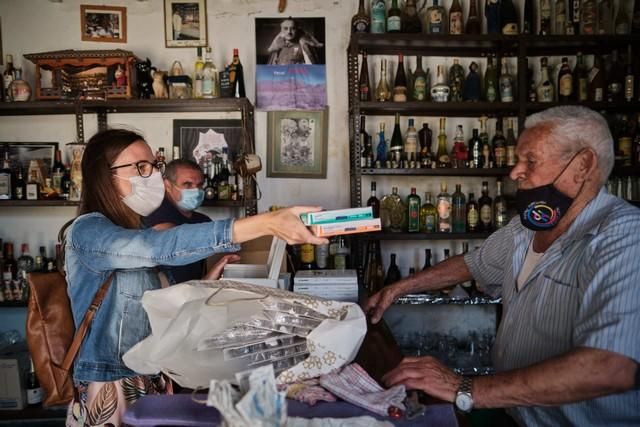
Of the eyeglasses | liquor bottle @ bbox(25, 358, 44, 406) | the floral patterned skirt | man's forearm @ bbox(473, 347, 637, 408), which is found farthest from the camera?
liquor bottle @ bbox(25, 358, 44, 406)

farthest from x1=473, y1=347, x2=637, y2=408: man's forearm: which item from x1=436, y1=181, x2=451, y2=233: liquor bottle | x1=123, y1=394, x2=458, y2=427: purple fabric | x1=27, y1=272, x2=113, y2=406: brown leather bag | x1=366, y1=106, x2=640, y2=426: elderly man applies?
x1=436, y1=181, x2=451, y2=233: liquor bottle

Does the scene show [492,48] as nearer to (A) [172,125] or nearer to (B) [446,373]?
(A) [172,125]

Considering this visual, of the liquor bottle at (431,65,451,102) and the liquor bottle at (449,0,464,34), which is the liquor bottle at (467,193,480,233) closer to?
the liquor bottle at (431,65,451,102)

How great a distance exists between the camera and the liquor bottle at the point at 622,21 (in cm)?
337

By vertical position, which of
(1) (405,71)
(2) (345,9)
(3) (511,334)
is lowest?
(3) (511,334)

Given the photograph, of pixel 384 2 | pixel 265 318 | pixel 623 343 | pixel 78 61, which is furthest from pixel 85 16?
pixel 623 343

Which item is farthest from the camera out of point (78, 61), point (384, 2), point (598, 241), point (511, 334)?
point (384, 2)

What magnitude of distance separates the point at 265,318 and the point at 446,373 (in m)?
0.45

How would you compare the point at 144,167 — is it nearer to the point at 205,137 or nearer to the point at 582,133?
the point at 582,133

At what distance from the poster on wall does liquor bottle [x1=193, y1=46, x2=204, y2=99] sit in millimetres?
380

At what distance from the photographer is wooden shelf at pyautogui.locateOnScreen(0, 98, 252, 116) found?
3070mm

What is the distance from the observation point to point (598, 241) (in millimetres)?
1302

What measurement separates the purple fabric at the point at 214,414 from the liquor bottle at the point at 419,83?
2559mm

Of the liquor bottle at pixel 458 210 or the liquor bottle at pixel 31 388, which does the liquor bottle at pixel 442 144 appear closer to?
the liquor bottle at pixel 458 210
